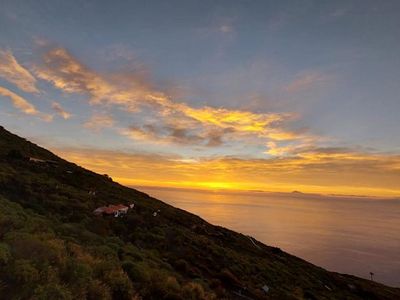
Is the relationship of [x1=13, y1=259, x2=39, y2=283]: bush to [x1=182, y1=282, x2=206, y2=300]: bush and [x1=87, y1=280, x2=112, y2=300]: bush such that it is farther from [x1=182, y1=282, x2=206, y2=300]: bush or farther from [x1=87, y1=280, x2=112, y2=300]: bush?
[x1=182, y1=282, x2=206, y2=300]: bush

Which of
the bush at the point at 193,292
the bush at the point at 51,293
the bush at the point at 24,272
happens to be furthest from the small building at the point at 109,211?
the bush at the point at 51,293

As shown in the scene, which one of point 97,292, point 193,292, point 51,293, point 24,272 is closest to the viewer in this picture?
point 51,293

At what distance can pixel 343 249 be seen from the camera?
118062 millimetres

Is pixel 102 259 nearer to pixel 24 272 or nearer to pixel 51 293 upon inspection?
pixel 24 272

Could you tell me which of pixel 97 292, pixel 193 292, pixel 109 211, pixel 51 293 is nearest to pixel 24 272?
pixel 51 293

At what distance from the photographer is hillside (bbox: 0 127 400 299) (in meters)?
8.29

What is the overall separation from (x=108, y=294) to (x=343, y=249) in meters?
125

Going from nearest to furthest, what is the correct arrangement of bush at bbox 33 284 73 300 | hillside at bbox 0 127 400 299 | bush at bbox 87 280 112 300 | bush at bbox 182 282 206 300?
bush at bbox 33 284 73 300 → hillside at bbox 0 127 400 299 → bush at bbox 87 280 112 300 → bush at bbox 182 282 206 300

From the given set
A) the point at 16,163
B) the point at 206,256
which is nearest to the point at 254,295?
the point at 206,256

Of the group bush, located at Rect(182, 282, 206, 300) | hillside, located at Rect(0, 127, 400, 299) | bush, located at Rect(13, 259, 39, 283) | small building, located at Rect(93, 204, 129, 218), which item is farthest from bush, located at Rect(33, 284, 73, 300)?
small building, located at Rect(93, 204, 129, 218)

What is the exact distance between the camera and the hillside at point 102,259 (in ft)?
27.2

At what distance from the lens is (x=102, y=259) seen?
1221 cm

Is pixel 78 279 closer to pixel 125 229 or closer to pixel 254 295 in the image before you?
pixel 254 295

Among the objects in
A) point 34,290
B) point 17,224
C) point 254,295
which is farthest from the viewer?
point 254,295
